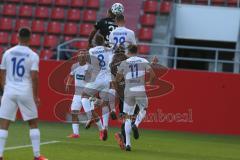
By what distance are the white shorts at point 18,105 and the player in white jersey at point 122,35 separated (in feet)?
15.5

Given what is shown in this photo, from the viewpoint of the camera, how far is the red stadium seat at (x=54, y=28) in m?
27.7

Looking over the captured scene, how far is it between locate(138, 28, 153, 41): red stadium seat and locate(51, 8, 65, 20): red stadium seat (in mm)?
3241

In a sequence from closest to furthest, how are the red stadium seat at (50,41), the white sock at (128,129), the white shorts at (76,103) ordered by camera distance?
the white sock at (128,129), the white shorts at (76,103), the red stadium seat at (50,41)

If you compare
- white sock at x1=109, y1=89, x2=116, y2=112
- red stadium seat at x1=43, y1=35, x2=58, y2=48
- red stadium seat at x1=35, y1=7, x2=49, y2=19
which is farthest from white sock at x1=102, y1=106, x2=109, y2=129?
red stadium seat at x1=35, y1=7, x2=49, y2=19

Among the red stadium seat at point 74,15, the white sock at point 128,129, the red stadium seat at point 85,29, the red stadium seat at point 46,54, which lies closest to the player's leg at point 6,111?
the white sock at point 128,129

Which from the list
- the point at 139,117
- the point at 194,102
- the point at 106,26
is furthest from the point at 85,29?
the point at 139,117

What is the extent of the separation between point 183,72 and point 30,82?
10381 mm

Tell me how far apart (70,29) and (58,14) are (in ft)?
3.27

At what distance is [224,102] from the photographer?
67.8 ft

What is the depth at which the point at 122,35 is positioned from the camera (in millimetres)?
15430

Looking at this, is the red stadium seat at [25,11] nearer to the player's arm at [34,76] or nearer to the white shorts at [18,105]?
the white shorts at [18,105]

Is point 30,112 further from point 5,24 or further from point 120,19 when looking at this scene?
point 5,24

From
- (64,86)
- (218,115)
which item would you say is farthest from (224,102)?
(64,86)

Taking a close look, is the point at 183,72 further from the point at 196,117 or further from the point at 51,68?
the point at 51,68
